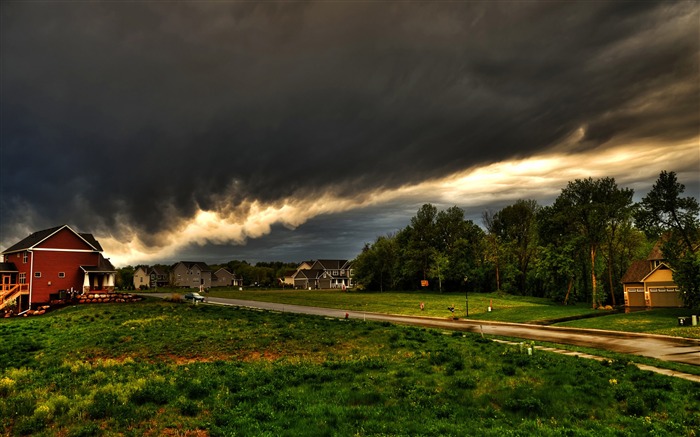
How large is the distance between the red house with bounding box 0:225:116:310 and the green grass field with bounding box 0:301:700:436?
45506mm

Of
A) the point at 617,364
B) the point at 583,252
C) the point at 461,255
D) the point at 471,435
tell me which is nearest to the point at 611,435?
the point at 471,435

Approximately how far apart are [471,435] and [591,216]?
207ft

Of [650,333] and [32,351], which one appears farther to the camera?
[650,333]

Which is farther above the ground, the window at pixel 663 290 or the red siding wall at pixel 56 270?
the red siding wall at pixel 56 270

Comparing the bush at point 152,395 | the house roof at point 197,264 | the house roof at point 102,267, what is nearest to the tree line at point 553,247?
the bush at point 152,395

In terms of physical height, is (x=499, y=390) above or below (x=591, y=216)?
below

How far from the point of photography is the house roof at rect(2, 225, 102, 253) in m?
62.1

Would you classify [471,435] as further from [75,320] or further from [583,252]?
[583,252]

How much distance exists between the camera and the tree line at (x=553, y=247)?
167ft

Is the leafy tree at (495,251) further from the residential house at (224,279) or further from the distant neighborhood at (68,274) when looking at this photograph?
the residential house at (224,279)

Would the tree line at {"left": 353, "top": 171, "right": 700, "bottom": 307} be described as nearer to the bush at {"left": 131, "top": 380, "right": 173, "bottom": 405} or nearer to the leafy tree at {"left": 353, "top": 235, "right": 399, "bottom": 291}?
the leafy tree at {"left": 353, "top": 235, "right": 399, "bottom": 291}

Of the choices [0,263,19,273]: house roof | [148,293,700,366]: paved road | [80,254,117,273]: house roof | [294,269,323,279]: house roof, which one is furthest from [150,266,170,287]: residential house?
[148,293,700,366]: paved road

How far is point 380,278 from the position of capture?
405 feet

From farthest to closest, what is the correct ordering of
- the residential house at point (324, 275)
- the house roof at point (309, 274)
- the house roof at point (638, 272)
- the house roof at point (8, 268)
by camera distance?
the house roof at point (309, 274) → the residential house at point (324, 275) → the house roof at point (638, 272) → the house roof at point (8, 268)
